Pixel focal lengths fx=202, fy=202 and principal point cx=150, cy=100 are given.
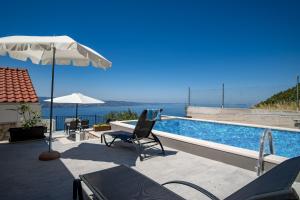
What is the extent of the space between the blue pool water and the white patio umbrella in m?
5.89

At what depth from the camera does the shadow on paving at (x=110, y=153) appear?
15.6ft

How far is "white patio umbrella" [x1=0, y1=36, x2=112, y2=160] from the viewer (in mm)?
3922

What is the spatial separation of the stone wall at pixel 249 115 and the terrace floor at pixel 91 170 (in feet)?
23.6

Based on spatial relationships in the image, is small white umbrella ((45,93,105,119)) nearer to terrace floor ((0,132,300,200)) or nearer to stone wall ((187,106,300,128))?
terrace floor ((0,132,300,200))

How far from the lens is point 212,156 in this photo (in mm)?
4645

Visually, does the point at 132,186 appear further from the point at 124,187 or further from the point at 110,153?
the point at 110,153

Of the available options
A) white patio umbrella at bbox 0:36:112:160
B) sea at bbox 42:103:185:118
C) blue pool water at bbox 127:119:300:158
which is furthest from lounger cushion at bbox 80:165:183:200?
sea at bbox 42:103:185:118

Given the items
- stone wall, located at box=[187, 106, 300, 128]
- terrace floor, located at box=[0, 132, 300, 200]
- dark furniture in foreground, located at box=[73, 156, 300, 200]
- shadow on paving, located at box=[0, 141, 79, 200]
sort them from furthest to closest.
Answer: stone wall, located at box=[187, 106, 300, 128]
terrace floor, located at box=[0, 132, 300, 200]
shadow on paving, located at box=[0, 141, 79, 200]
dark furniture in foreground, located at box=[73, 156, 300, 200]

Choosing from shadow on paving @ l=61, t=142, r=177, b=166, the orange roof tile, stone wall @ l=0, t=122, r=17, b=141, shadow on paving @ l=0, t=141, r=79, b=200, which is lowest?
shadow on paving @ l=0, t=141, r=79, b=200

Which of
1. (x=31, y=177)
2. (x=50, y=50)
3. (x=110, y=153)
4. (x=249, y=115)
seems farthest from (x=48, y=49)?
(x=249, y=115)

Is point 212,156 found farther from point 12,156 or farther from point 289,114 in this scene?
point 289,114

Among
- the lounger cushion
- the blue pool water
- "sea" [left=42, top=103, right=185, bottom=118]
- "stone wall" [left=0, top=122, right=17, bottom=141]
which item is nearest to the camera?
the lounger cushion

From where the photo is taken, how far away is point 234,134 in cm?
870

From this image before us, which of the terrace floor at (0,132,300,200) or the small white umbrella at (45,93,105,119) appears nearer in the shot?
the terrace floor at (0,132,300,200)
